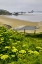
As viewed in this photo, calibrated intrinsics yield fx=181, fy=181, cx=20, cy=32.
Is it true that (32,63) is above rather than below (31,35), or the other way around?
above

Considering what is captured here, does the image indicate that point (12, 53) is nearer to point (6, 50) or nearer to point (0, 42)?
point (6, 50)

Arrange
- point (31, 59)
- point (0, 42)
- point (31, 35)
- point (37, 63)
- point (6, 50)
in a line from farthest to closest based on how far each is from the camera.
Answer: point (31, 35) < point (0, 42) < point (6, 50) < point (31, 59) < point (37, 63)

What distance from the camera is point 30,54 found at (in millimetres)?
6160

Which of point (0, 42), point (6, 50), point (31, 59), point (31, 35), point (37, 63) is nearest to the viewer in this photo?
→ point (37, 63)

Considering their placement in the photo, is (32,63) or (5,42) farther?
(5,42)

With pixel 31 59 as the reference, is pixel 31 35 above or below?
below

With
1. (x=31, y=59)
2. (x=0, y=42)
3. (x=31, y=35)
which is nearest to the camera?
(x=31, y=59)

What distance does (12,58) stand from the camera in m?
5.86

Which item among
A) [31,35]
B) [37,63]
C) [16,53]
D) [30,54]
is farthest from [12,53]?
[31,35]

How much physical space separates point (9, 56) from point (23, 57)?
47 centimetres

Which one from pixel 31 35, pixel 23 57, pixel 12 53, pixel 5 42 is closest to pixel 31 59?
pixel 23 57

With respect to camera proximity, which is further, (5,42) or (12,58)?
(5,42)

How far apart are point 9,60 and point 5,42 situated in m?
1.63

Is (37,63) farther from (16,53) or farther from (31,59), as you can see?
(16,53)
